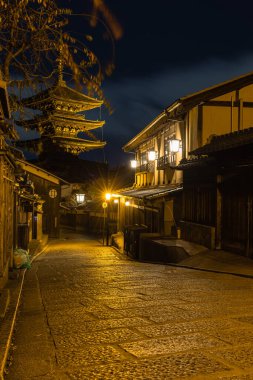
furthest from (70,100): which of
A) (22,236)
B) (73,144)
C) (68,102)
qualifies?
(22,236)

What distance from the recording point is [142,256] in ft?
67.0

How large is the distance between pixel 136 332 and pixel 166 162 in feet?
62.3

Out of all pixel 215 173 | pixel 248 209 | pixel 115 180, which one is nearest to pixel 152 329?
pixel 248 209

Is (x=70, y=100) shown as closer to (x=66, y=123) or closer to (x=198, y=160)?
(x=66, y=123)

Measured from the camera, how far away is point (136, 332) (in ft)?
19.4

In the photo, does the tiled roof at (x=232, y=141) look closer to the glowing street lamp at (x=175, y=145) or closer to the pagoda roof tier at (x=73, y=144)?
the glowing street lamp at (x=175, y=145)

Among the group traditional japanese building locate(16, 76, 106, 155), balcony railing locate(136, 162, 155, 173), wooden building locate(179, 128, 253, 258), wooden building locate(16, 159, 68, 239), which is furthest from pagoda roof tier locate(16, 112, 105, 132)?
wooden building locate(179, 128, 253, 258)

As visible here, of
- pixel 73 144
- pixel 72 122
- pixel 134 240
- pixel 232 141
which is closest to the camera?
pixel 232 141

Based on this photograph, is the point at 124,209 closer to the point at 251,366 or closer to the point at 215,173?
the point at 215,173

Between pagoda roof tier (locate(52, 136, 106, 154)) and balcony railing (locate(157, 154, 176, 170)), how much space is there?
84.7ft

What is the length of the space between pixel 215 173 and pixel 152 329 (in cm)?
1005

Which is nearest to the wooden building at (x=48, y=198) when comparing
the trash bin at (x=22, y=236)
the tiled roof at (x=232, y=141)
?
the trash bin at (x=22, y=236)

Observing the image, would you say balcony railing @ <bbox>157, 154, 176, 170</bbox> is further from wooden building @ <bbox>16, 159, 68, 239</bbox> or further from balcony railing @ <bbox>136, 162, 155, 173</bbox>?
wooden building @ <bbox>16, 159, 68, 239</bbox>

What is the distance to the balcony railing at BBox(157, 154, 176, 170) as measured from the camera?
2293 centimetres
